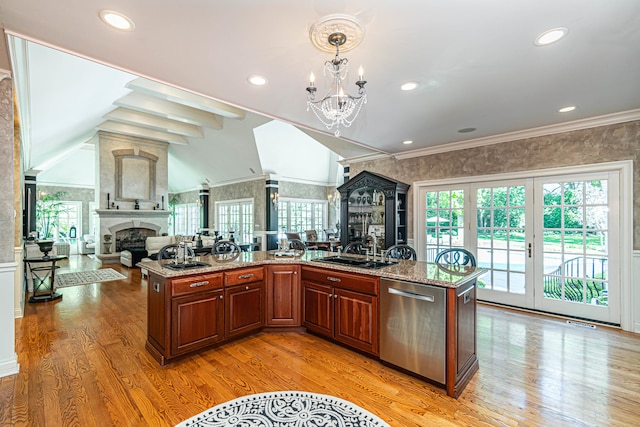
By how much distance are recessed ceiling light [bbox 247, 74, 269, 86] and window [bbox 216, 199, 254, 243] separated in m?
7.24

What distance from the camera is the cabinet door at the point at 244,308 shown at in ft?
10.3

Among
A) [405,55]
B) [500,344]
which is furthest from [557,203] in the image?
[405,55]

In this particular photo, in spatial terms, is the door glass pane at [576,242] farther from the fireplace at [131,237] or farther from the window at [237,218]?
the fireplace at [131,237]

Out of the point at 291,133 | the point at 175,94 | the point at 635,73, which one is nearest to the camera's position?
the point at 635,73

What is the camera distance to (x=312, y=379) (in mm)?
2512

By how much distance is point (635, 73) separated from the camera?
2.61 metres

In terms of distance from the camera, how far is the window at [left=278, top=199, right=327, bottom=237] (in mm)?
9667

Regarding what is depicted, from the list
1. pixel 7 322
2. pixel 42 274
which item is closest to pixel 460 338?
pixel 7 322

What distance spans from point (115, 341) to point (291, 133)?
20.6 feet

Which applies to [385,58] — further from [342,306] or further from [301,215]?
[301,215]

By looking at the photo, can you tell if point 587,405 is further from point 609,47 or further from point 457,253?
point 609,47

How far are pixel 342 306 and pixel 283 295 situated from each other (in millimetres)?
807

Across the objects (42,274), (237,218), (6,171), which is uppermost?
(6,171)

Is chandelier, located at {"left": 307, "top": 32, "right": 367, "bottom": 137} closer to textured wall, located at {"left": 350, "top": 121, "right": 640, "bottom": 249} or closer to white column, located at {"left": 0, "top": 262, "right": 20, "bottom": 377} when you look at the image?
textured wall, located at {"left": 350, "top": 121, "right": 640, "bottom": 249}
